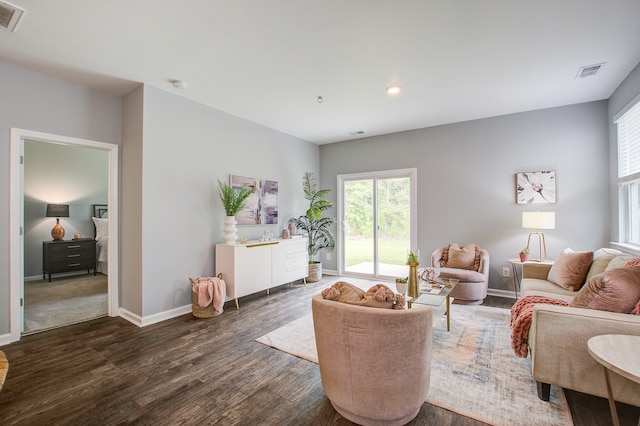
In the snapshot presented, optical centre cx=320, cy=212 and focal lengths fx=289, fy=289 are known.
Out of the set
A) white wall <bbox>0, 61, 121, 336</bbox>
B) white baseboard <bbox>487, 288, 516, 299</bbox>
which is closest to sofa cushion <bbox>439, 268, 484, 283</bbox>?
white baseboard <bbox>487, 288, 516, 299</bbox>

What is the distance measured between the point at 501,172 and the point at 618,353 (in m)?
3.50

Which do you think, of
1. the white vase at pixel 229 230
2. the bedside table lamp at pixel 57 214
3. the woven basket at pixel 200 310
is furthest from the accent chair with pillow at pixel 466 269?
the bedside table lamp at pixel 57 214

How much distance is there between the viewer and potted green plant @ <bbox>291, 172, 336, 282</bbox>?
536 cm

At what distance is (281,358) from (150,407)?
995 mm

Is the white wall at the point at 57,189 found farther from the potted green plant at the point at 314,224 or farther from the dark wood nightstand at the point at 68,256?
the potted green plant at the point at 314,224

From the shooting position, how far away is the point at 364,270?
5645 mm

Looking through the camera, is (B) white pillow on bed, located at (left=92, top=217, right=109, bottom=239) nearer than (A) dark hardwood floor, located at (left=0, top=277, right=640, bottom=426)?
No

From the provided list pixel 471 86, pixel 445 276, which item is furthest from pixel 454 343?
pixel 471 86

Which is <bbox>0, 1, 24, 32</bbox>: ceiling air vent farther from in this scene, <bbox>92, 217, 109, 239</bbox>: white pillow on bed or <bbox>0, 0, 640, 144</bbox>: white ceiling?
<bbox>92, 217, 109, 239</bbox>: white pillow on bed

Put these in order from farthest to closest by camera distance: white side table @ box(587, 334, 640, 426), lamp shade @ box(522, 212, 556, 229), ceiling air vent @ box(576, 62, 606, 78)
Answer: lamp shade @ box(522, 212, 556, 229) → ceiling air vent @ box(576, 62, 606, 78) → white side table @ box(587, 334, 640, 426)

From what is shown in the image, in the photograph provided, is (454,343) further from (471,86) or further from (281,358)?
(471,86)

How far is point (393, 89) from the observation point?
3.40 metres

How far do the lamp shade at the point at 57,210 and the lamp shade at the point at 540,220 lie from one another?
305 inches

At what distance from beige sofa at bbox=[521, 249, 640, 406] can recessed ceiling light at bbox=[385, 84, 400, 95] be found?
259 centimetres
